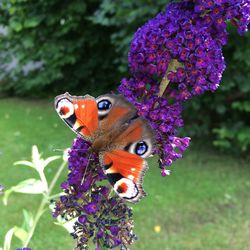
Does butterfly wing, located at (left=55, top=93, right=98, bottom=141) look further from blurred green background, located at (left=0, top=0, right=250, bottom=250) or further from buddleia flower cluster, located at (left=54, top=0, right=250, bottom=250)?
blurred green background, located at (left=0, top=0, right=250, bottom=250)

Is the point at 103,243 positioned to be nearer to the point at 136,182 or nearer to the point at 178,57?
the point at 136,182

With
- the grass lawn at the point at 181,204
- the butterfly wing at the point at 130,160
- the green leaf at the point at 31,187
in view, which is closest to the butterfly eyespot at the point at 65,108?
the butterfly wing at the point at 130,160

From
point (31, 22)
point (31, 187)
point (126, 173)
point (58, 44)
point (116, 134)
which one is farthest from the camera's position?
point (58, 44)

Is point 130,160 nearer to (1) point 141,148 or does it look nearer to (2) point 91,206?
(1) point 141,148

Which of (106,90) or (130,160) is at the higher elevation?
(130,160)

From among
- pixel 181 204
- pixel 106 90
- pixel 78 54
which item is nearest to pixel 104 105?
pixel 181 204

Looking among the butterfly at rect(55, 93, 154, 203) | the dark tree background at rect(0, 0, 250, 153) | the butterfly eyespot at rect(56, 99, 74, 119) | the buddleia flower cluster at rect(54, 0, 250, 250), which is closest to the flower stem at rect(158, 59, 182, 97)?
the buddleia flower cluster at rect(54, 0, 250, 250)

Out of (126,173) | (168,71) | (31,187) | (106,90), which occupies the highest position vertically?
(168,71)
